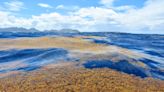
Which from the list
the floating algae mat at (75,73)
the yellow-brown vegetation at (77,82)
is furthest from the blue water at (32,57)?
the yellow-brown vegetation at (77,82)

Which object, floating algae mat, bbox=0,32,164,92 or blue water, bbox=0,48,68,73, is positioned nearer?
floating algae mat, bbox=0,32,164,92

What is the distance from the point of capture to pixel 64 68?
856cm

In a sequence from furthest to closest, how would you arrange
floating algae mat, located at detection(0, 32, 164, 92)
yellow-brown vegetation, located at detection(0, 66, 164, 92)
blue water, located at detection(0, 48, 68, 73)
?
blue water, located at detection(0, 48, 68, 73) → floating algae mat, located at detection(0, 32, 164, 92) → yellow-brown vegetation, located at detection(0, 66, 164, 92)

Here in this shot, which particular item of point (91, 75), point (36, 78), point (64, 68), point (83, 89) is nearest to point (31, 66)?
point (64, 68)

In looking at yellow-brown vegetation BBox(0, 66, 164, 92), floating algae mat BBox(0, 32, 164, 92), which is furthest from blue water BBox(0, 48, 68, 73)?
yellow-brown vegetation BBox(0, 66, 164, 92)

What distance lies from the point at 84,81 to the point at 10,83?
72.0 inches

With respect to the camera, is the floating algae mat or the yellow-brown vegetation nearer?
the yellow-brown vegetation

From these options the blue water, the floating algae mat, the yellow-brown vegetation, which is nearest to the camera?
the yellow-brown vegetation

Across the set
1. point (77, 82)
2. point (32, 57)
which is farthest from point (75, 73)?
point (32, 57)

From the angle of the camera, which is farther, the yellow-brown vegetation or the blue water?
the blue water

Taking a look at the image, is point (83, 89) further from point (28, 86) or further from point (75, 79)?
point (28, 86)

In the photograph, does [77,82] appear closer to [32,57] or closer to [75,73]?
[75,73]

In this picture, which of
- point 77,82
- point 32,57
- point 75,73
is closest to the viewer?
point 77,82

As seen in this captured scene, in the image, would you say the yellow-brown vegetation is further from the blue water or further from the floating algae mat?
→ the blue water
